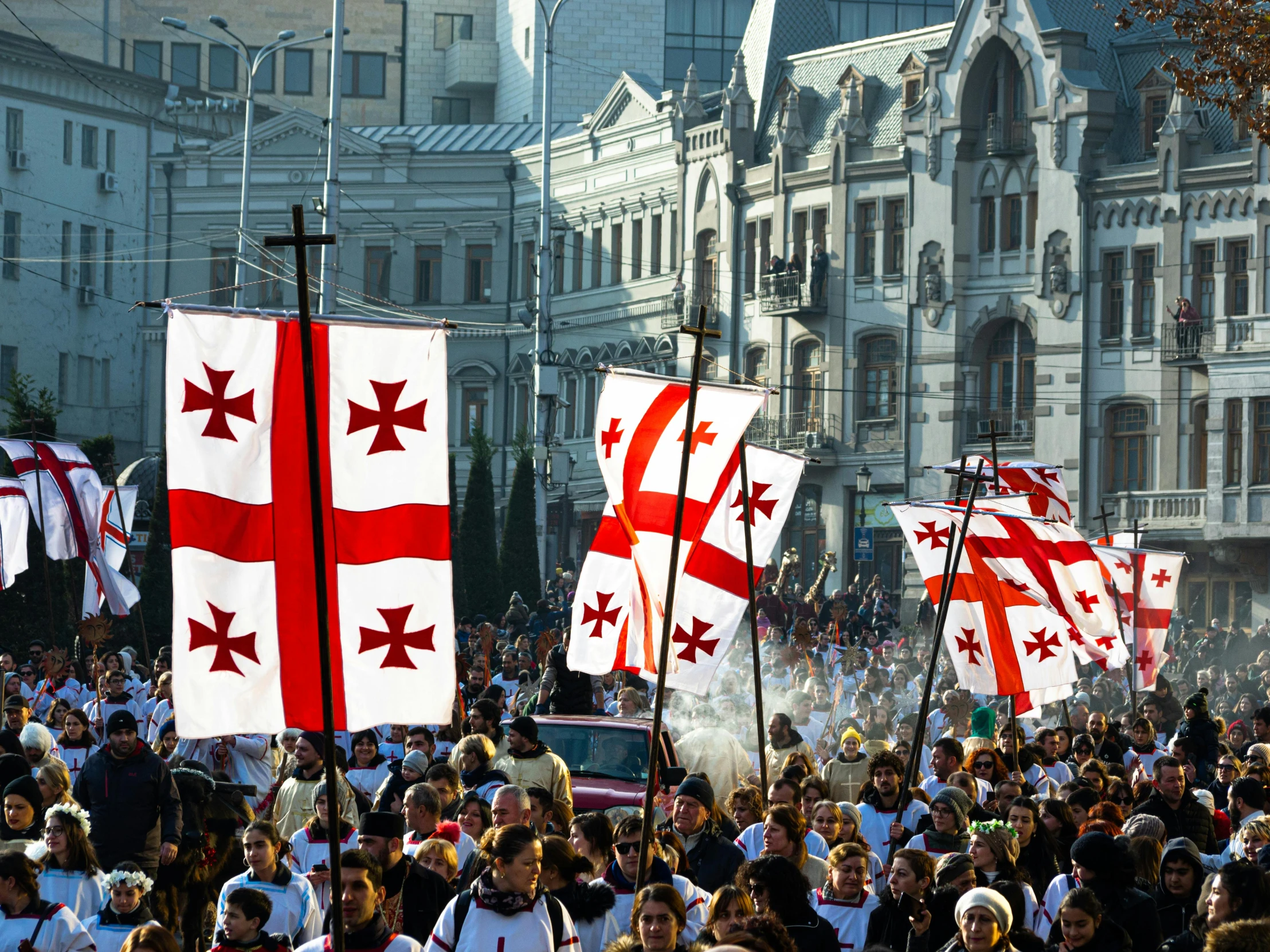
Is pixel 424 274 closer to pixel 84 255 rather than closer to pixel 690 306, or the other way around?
pixel 84 255

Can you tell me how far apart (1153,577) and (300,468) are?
16847mm

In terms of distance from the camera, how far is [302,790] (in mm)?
13039

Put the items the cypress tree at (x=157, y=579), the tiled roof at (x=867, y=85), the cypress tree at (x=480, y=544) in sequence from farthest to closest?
1. the tiled roof at (x=867, y=85)
2. the cypress tree at (x=480, y=544)
3. the cypress tree at (x=157, y=579)

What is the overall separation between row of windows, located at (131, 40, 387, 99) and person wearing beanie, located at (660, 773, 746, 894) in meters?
63.8

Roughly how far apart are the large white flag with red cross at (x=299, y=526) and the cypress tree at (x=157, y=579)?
975 inches

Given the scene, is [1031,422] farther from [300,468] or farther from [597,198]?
[300,468]

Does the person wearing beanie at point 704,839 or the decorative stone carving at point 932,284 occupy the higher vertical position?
the decorative stone carving at point 932,284

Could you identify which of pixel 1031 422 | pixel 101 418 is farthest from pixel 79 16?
pixel 1031 422

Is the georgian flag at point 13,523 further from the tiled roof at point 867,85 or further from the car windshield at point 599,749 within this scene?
the tiled roof at point 867,85

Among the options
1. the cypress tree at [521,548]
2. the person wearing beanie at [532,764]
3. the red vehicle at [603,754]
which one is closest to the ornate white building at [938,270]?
the cypress tree at [521,548]

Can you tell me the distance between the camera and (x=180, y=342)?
31.2ft

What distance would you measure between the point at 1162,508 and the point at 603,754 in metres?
31.3

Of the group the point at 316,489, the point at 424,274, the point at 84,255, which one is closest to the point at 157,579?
the point at 316,489

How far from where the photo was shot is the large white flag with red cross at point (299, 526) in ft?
30.7
